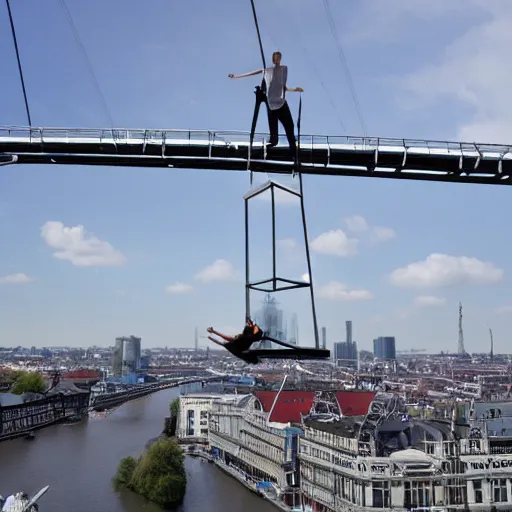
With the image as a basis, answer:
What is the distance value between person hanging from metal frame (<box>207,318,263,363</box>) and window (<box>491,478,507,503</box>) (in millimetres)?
16186

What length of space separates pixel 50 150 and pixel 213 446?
1020 inches

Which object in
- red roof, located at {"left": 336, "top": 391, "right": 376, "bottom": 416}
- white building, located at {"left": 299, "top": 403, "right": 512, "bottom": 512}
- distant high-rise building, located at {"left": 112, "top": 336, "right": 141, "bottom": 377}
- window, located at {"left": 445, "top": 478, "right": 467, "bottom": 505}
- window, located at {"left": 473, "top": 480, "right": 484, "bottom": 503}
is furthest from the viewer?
distant high-rise building, located at {"left": 112, "top": 336, "right": 141, "bottom": 377}

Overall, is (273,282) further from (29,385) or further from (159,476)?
(29,385)

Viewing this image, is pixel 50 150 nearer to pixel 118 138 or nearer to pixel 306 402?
pixel 118 138

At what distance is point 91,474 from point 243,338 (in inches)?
912

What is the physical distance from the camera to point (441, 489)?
1727 centimetres

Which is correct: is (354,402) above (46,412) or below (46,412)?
above

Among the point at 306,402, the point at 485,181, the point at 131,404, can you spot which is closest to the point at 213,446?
the point at 306,402

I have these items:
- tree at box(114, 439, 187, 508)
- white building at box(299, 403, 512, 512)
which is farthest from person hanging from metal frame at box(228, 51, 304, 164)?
tree at box(114, 439, 187, 508)

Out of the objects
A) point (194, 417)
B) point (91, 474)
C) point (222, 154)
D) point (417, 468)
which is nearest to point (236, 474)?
point (91, 474)

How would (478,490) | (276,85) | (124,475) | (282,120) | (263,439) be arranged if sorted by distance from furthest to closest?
(263,439) < (124,475) < (478,490) < (282,120) < (276,85)

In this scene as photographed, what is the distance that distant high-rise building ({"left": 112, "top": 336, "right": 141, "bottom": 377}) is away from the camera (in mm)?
103825

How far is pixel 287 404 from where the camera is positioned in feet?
85.8

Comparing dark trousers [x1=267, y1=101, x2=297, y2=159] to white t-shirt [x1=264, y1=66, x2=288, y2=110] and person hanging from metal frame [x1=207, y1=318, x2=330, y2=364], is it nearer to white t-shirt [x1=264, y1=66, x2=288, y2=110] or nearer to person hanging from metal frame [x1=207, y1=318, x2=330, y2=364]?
white t-shirt [x1=264, y1=66, x2=288, y2=110]
